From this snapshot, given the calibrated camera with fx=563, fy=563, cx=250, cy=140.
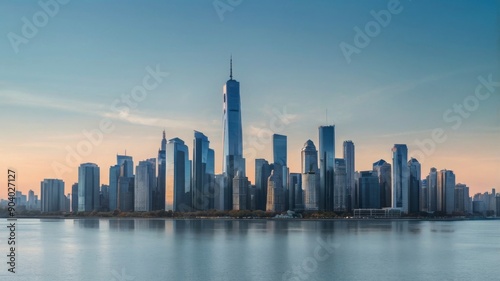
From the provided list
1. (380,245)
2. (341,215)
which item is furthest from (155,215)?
(380,245)

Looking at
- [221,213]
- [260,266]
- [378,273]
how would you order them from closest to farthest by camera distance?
[378,273]
[260,266]
[221,213]

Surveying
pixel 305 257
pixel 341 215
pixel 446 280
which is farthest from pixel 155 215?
pixel 446 280

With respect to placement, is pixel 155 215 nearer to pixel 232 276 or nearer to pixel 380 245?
pixel 380 245

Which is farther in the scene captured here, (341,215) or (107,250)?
(341,215)

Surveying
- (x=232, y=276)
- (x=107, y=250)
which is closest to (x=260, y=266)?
(x=232, y=276)

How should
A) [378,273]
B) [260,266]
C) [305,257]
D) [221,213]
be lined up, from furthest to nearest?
1. [221,213]
2. [305,257]
3. [260,266]
4. [378,273]

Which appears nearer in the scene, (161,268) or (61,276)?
(61,276)

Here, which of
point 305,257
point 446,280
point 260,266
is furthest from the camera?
point 305,257

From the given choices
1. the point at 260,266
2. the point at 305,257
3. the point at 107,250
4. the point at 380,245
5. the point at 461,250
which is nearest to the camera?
the point at 260,266

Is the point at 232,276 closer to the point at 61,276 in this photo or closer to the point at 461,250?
the point at 61,276
